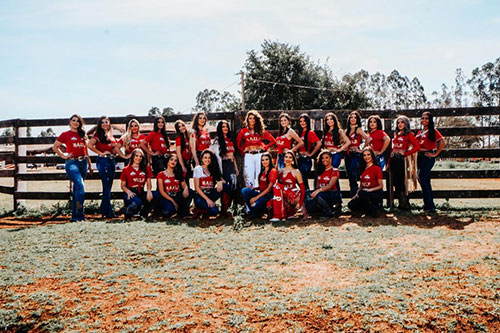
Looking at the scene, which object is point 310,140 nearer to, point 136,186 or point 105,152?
point 136,186

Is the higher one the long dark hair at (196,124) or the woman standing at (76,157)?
the long dark hair at (196,124)

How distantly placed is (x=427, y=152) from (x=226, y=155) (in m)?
3.44

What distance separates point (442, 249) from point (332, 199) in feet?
7.43

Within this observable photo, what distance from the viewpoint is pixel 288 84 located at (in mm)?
28969

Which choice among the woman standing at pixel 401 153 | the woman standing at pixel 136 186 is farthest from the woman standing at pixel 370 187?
the woman standing at pixel 136 186

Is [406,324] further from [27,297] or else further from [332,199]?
[332,199]

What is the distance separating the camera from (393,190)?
748cm

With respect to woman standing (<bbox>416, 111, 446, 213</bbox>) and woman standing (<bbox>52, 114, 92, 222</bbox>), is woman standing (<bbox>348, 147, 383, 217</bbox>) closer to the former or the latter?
woman standing (<bbox>416, 111, 446, 213</bbox>)

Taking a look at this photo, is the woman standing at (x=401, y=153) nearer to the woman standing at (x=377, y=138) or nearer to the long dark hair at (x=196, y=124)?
the woman standing at (x=377, y=138)

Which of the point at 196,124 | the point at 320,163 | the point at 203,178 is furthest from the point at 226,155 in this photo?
the point at 320,163

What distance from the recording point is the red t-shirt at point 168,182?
6918mm

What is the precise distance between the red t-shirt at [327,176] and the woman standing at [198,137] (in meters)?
2.02

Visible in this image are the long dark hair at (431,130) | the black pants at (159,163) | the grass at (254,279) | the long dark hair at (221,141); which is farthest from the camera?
the black pants at (159,163)

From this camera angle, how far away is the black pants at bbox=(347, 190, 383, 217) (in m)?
6.61
